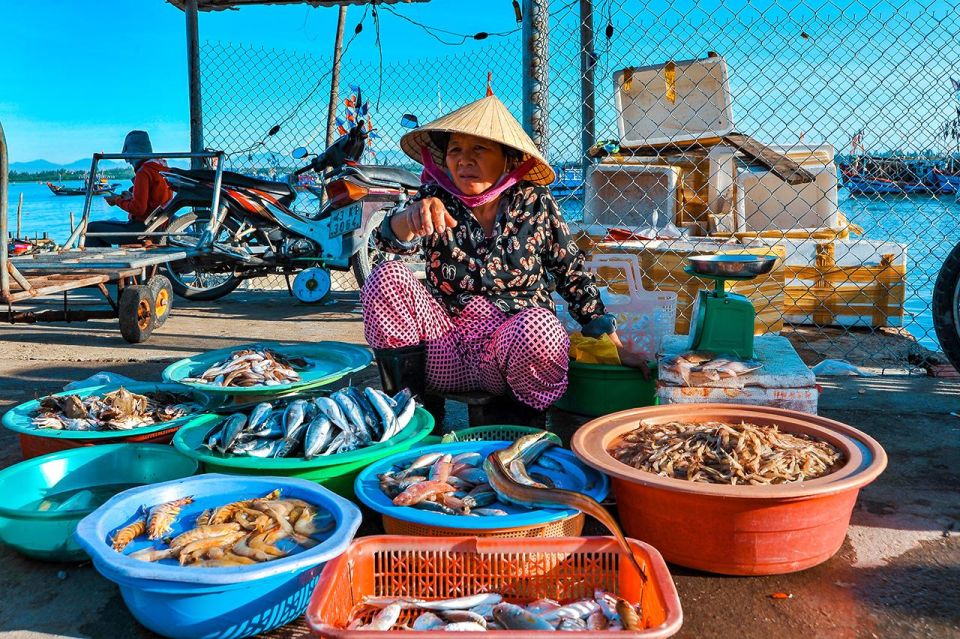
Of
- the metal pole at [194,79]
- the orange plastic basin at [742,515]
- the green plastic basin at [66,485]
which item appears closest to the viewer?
the orange plastic basin at [742,515]

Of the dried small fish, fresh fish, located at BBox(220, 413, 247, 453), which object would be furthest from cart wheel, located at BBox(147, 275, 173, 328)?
the dried small fish

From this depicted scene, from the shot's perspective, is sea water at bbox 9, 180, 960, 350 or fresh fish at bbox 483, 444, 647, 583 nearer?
fresh fish at bbox 483, 444, 647, 583

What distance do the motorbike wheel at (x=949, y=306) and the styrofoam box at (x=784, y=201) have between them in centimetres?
262

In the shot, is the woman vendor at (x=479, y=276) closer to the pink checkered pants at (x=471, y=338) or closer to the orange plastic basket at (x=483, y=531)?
the pink checkered pants at (x=471, y=338)

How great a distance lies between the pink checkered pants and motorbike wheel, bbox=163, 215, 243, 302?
4.46 m

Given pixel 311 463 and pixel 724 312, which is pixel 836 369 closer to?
pixel 724 312

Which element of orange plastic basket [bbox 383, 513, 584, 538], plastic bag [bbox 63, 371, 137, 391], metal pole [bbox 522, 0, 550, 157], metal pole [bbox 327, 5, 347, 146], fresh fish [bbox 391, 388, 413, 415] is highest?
metal pole [bbox 327, 5, 347, 146]

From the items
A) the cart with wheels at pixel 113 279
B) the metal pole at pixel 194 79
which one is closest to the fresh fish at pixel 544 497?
the cart with wheels at pixel 113 279

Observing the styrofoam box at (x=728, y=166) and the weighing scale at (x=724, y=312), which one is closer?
the weighing scale at (x=724, y=312)

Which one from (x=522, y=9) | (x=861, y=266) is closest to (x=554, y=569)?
(x=522, y=9)

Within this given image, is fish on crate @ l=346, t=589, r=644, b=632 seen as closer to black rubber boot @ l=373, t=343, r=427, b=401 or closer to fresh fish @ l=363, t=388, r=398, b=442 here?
fresh fish @ l=363, t=388, r=398, b=442

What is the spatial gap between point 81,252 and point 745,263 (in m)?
5.29

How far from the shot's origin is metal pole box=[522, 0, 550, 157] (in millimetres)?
4207

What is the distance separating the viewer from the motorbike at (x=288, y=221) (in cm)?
718
